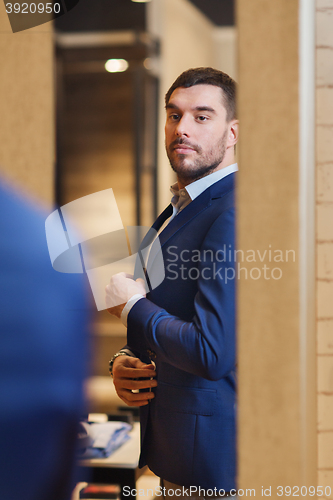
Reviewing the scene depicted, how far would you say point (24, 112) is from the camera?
3.39ft

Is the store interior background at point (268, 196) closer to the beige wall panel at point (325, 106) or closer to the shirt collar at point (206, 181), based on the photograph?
the beige wall panel at point (325, 106)

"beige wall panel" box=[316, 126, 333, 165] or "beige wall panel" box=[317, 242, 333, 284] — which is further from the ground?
"beige wall panel" box=[316, 126, 333, 165]

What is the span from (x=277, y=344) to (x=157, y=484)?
47 cm

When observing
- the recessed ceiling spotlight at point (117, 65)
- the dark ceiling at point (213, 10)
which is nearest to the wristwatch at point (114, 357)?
the dark ceiling at point (213, 10)

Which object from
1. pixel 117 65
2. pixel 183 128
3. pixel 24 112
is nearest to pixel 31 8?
pixel 24 112

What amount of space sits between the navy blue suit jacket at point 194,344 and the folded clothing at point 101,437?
0.82ft

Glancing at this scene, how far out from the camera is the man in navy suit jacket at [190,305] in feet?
2.99

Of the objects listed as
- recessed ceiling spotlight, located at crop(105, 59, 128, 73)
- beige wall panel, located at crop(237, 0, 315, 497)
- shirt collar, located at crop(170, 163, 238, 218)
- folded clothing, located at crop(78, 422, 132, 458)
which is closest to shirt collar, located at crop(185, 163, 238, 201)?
shirt collar, located at crop(170, 163, 238, 218)

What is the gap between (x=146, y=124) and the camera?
335cm

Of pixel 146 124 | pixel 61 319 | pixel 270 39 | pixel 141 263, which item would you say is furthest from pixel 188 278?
pixel 146 124

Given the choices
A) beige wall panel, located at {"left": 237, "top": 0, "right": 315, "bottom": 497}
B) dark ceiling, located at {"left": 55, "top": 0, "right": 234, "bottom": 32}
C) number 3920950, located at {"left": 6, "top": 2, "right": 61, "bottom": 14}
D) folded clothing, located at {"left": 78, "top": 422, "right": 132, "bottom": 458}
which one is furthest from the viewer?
dark ceiling, located at {"left": 55, "top": 0, "right": 234, "bottom": 32}

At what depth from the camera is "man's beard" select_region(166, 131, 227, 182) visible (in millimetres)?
979

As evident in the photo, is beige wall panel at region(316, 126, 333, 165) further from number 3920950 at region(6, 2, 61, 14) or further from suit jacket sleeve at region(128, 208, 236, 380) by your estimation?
A: number 3920950 at region(6, 2, 61, 14)

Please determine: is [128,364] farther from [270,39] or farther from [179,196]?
[270,39]
